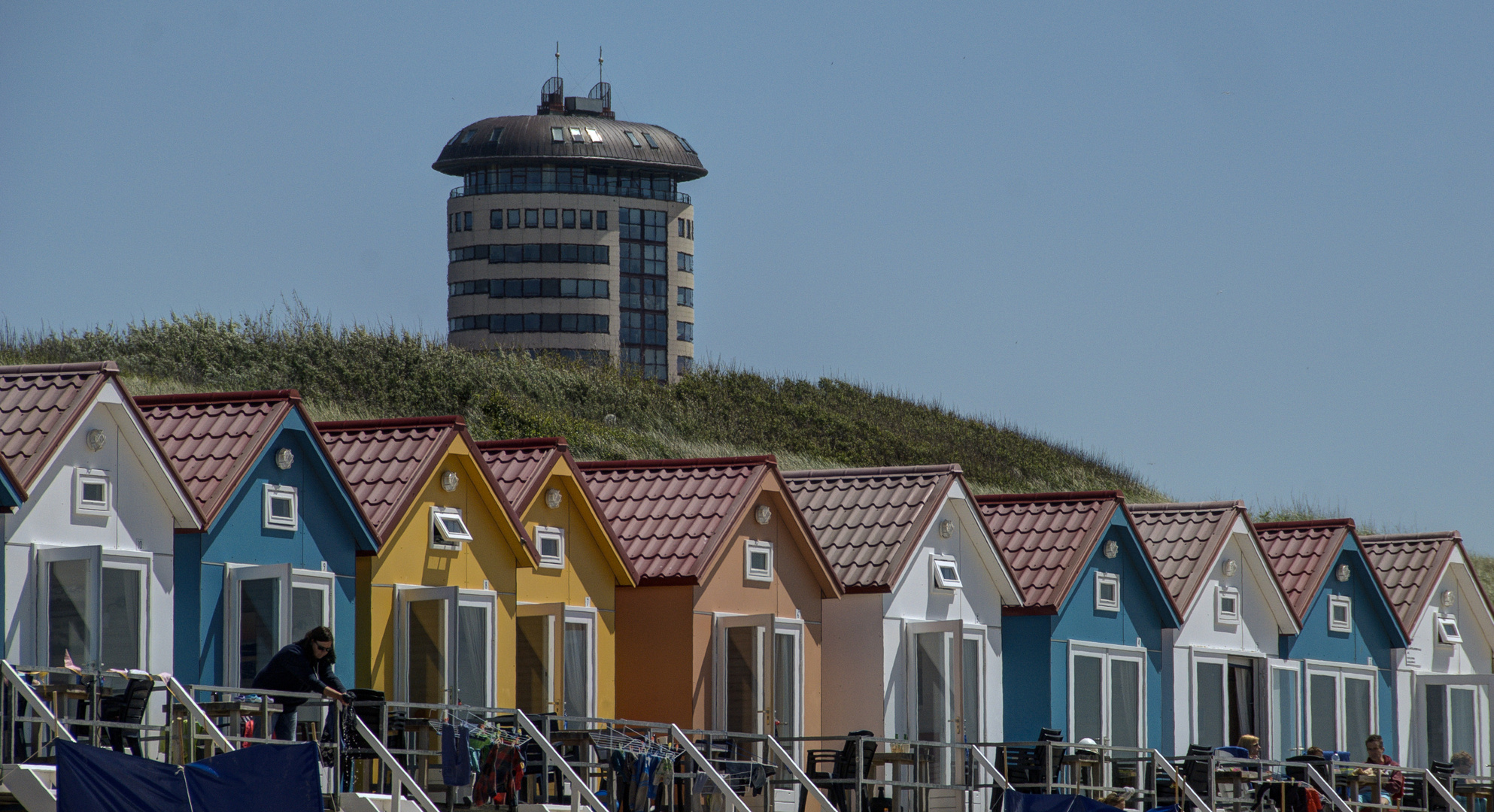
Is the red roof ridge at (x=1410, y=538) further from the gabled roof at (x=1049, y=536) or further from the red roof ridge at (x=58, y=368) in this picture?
the red roof ridge at (x=58, y=368)

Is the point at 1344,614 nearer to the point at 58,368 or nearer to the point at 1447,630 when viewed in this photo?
the point at 1447,630

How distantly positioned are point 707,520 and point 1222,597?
9.59 meters

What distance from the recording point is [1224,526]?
31328 mm

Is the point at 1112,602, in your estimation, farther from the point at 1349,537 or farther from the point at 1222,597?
the point at 1349,537

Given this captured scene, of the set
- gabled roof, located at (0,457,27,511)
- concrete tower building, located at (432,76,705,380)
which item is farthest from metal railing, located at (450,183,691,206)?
gabled roof, located at (0,457,27,511)

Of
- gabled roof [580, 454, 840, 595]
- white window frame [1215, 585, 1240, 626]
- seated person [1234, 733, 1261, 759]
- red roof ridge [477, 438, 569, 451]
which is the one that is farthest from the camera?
white window frame [1215, 585, 1240, 626]

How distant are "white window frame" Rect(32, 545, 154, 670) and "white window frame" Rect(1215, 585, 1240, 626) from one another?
16.8 m

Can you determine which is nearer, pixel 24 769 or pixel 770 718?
pixel 24 769

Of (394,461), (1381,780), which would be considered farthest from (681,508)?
(1381,780)

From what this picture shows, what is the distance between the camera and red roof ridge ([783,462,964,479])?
1091 inches

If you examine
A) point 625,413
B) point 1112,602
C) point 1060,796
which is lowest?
point 1060,796

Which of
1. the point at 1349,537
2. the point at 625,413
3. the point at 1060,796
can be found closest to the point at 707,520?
the point at 1060,796

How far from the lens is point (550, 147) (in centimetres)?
9906

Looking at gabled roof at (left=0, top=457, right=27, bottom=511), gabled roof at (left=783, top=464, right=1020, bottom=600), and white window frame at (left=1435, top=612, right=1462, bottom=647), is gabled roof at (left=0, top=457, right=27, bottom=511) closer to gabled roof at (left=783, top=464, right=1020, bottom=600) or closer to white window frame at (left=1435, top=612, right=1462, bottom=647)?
gabled roof at (left=783, top=464, right=1020, bottom=600)
